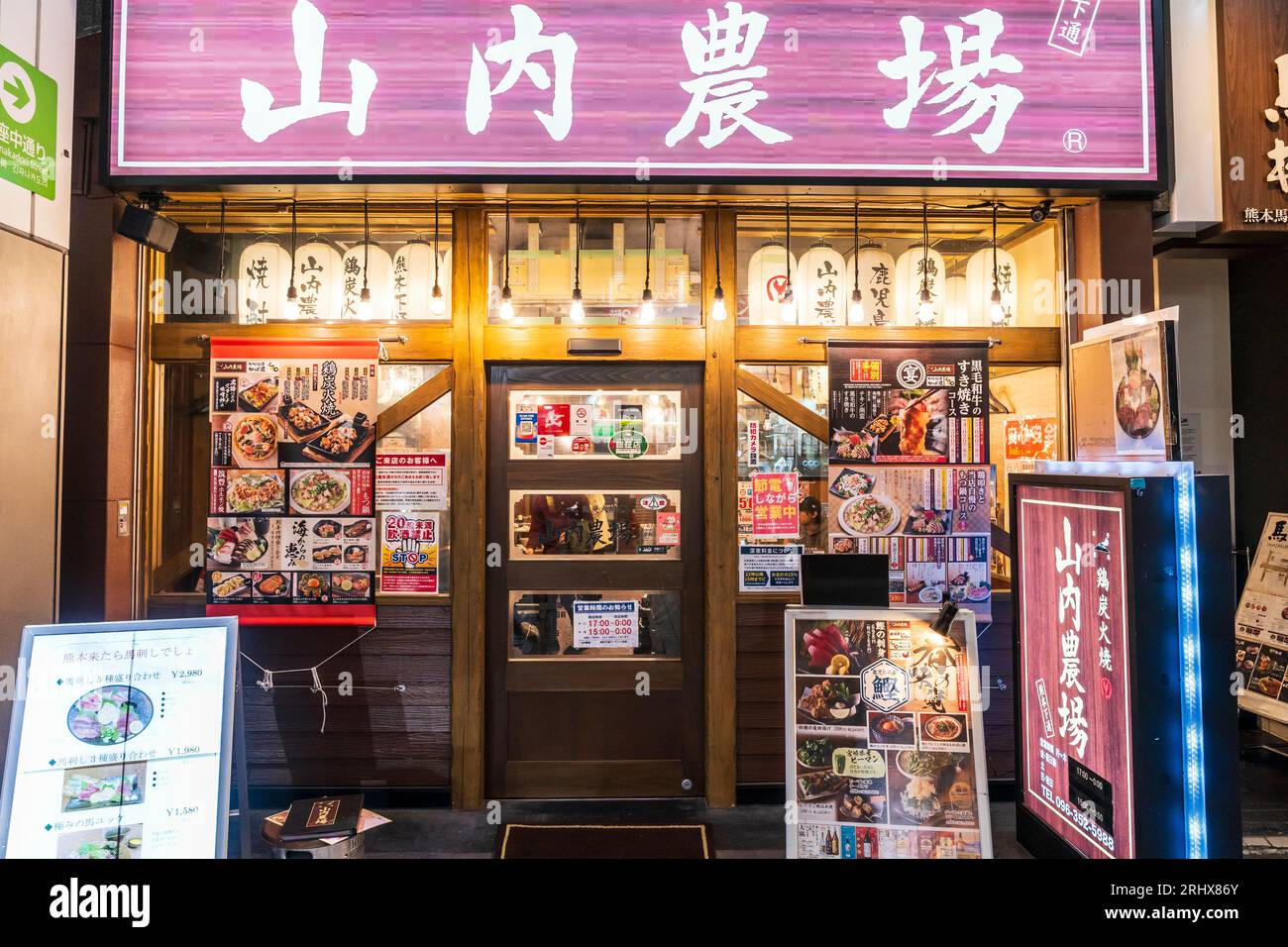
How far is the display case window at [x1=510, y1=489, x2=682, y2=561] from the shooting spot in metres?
4.86

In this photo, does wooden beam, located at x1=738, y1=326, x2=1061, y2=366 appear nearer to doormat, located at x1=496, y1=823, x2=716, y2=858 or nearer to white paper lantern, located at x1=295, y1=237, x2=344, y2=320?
white paper lantern, located at x1=295, y1=237, x2=344, y2=320

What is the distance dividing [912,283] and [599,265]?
2.23m

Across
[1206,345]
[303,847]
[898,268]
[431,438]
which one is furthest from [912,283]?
[303,847]

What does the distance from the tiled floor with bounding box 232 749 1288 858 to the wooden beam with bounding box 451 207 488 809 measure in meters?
0.25

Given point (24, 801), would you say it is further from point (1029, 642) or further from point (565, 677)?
point (1029, 642)

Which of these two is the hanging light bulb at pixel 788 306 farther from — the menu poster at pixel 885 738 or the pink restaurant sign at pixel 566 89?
the menu poster at pixel 885 738

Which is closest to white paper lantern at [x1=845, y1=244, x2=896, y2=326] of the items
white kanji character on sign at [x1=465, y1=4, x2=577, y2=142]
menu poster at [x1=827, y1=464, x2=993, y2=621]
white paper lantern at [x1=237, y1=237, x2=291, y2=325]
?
menu poster at [x1=827, y1=464, x2=993, y2=621]

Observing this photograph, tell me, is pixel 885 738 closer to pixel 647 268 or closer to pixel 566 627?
pixel 566 627

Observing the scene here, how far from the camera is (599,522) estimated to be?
4863 millimetres

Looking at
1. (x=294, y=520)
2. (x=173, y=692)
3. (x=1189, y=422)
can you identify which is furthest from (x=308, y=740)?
(x=1189, y=422)

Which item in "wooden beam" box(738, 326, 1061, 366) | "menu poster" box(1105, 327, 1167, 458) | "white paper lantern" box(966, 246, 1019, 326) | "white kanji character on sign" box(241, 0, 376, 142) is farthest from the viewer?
"white paper lantern" box(966, 246, 1019, 326)

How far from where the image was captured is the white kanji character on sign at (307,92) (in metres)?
4.04

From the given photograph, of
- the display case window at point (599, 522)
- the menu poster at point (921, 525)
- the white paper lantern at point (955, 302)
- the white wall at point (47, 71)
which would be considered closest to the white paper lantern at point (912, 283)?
the white paper lantern at point (955, 302)

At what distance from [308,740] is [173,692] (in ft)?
6.89
